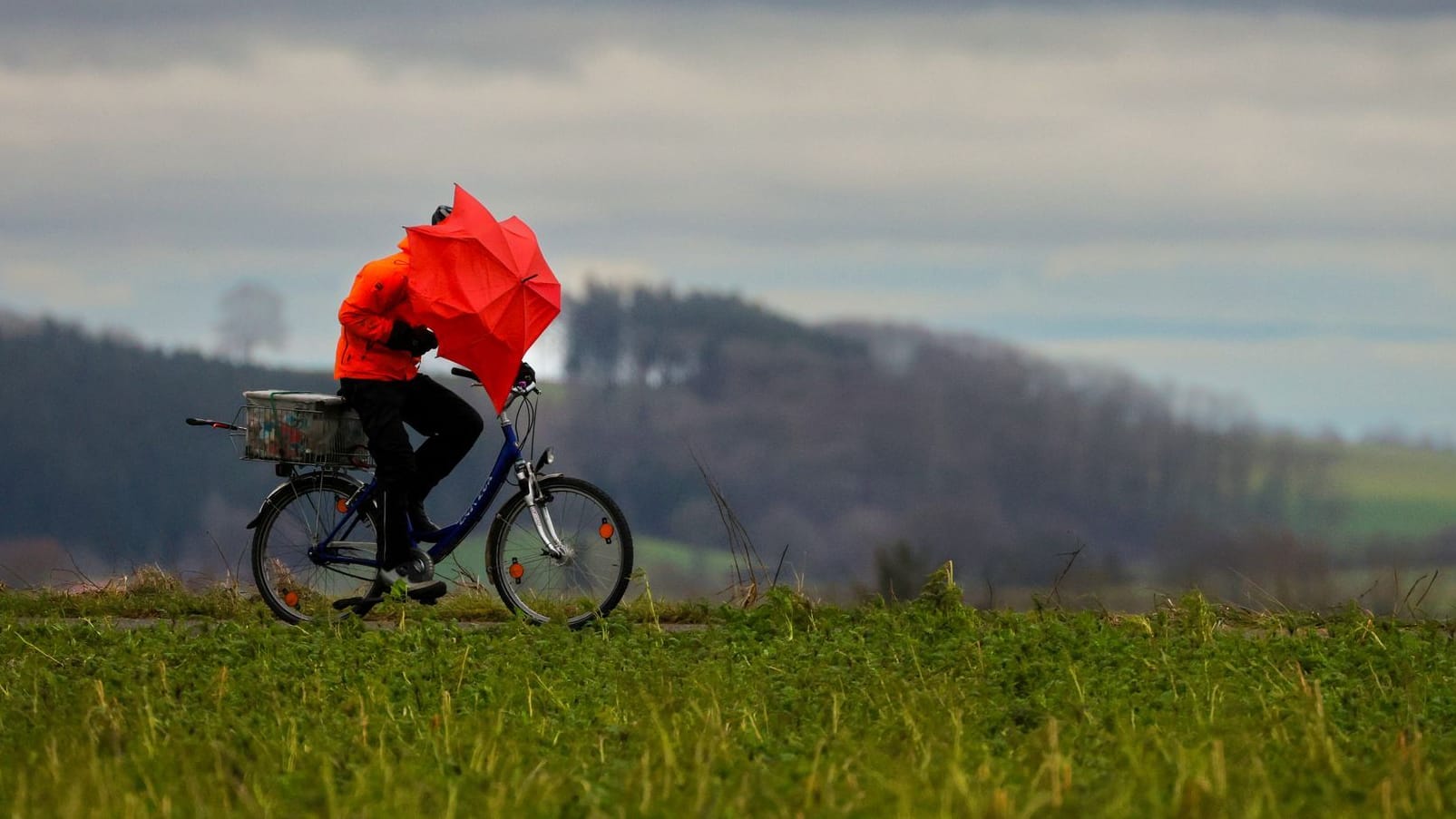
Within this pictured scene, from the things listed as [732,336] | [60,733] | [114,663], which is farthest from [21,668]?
[732,336]

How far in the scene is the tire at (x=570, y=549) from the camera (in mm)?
9164

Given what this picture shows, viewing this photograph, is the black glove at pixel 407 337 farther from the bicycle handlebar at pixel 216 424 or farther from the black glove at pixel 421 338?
the bicycle handlebar at pixel 216 424

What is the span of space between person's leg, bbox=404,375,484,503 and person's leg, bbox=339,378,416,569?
0.27ft

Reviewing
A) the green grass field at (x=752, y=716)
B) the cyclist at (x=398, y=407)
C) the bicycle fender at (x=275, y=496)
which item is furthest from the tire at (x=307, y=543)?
the green grass field at (x=752, y=716)

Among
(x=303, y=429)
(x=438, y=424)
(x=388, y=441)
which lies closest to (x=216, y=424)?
(x=303, y=429)

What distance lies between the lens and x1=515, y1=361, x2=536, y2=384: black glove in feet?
30.1

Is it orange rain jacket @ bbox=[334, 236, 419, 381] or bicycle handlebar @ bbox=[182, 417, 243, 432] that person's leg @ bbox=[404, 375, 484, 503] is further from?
bicycle handlebar @ bbox=[182, 417, 243, 432]

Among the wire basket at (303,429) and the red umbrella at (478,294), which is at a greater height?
the red umbrella at (478,294)

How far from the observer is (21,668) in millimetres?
7930

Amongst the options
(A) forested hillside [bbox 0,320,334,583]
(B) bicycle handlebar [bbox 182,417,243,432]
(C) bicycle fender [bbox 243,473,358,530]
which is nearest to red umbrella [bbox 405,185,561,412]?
(C) bicycle fender [bbox 243,473,358,530]

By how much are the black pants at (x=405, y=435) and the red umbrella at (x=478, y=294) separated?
288 millimetres

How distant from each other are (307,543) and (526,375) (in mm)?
1697

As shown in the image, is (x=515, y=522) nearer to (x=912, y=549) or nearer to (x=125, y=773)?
(x=125, y=773)

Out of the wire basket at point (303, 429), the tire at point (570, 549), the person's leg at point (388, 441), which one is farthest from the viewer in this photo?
the wire basket at point (303, 429)
